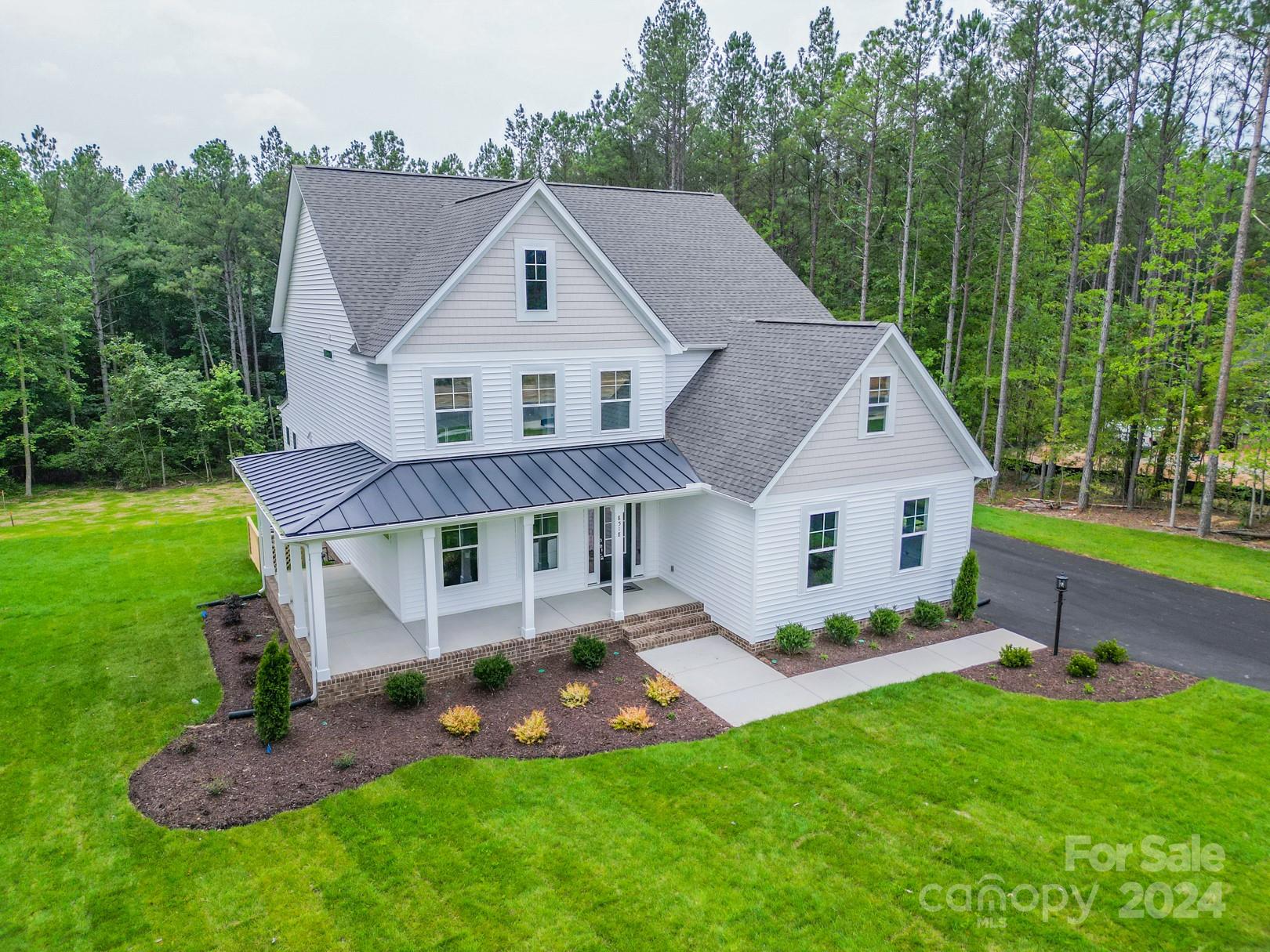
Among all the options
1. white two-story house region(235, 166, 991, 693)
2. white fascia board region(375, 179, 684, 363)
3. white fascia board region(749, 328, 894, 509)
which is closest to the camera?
white fascia board region(375, 179, 684, 363)

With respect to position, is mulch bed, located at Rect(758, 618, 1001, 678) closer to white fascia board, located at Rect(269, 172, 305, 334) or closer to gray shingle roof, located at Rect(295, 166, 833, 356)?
gray shingle roof, located at Rect(295, 166, 833, 356)

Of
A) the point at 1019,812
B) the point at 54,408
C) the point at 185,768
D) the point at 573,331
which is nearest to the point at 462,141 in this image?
the point at 54,408

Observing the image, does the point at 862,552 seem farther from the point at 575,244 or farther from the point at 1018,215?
the point at 1018,215

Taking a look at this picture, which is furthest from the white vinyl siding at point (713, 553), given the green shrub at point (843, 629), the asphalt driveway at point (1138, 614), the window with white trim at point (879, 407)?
the asphalt driveway at point (1138, 614)

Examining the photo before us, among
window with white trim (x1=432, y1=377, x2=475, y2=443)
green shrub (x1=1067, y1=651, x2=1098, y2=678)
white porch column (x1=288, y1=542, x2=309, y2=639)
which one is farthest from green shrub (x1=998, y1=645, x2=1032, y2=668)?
white porch column (x1=288, y1=542, x2=309, y2=639)

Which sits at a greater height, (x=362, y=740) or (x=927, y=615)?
(x=927, y=615)

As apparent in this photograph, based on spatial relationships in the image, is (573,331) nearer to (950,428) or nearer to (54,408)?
(950,428)

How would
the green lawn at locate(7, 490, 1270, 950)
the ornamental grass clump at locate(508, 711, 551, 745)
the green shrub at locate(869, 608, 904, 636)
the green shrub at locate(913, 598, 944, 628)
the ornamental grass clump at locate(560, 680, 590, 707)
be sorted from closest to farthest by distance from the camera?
the green lawn at locate(7, 490, 1270, 950)
the ornamental grass clump at locate(508, 711, 551, 745)
the ornamental grass clump at locate(560, 680, 590, 707)
the green shrub at locate(869, 608, 904, 636)
the green shrub at locate(913, 598, 944, 628)

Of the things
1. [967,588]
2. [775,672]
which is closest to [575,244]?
[775,672]
